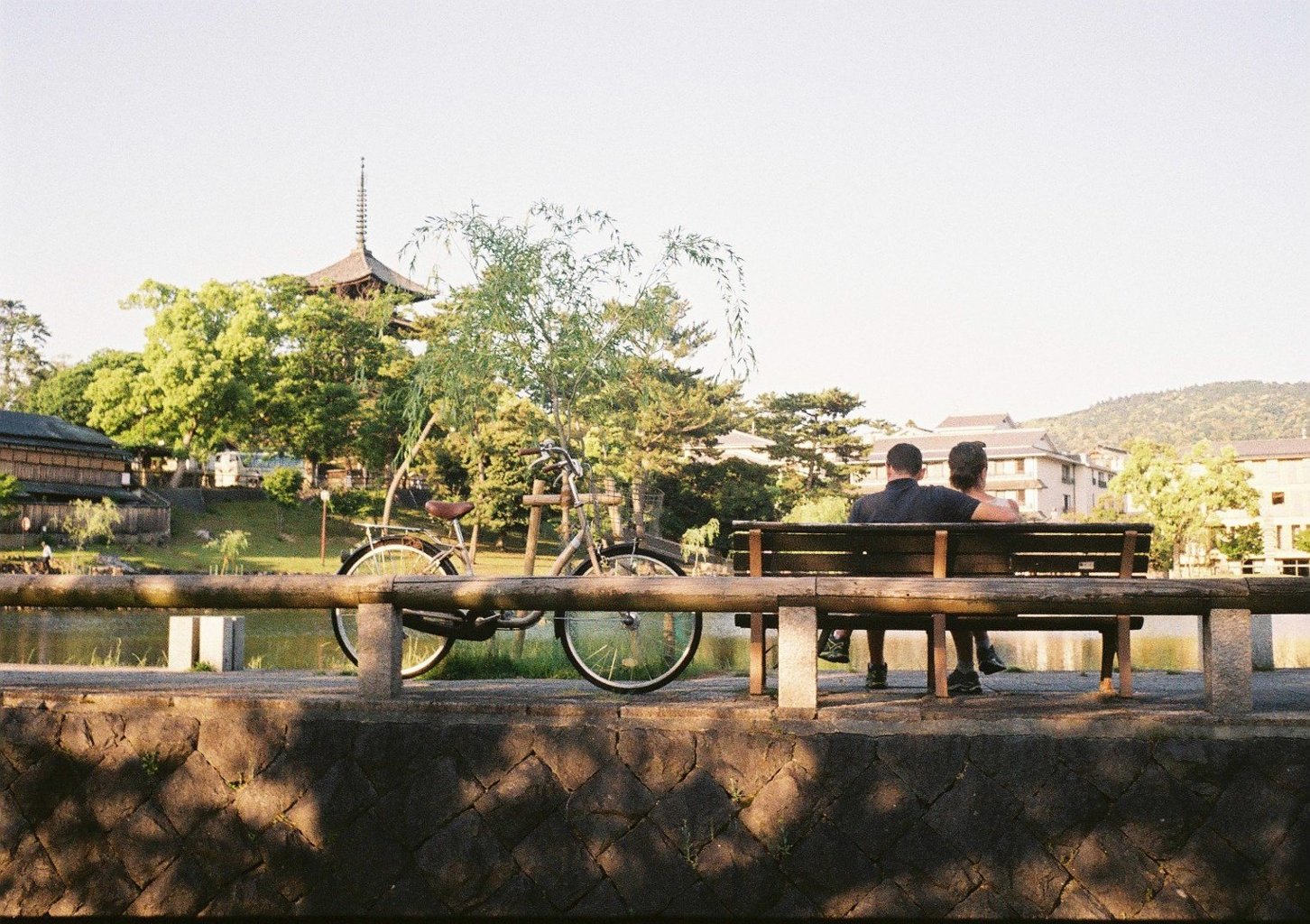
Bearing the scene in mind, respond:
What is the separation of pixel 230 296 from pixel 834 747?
200ft

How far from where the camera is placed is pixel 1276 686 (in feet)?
22.3

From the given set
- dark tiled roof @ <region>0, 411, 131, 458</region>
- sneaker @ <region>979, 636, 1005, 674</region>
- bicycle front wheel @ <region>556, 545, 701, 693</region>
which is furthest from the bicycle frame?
dark tiled roof @ <region>0, 411, 131, 458</region>

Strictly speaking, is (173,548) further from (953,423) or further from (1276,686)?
(953,423)

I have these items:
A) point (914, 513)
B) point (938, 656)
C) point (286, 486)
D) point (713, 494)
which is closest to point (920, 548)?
point (938, 656)

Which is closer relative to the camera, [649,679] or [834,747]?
[834,747]

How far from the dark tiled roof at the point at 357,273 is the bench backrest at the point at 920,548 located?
68.6 metres

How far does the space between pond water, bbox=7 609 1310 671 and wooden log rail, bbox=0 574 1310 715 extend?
13.0 ft

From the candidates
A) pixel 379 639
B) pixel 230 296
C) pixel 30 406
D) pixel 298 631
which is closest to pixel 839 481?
pixel 230 296

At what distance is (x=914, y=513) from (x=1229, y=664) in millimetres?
1770

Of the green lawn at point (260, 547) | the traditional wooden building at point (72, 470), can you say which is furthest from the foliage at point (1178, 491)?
the traditional wooden building at point (72, 470)

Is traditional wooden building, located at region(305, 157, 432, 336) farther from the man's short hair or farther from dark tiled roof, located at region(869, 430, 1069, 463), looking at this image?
the man's short hair

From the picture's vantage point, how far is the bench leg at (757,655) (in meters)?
5.54

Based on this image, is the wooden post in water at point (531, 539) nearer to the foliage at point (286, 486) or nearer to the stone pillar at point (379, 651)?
the stone pillar at point (379, 651)

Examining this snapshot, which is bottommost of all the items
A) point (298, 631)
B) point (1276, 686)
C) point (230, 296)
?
point (298, 631)
